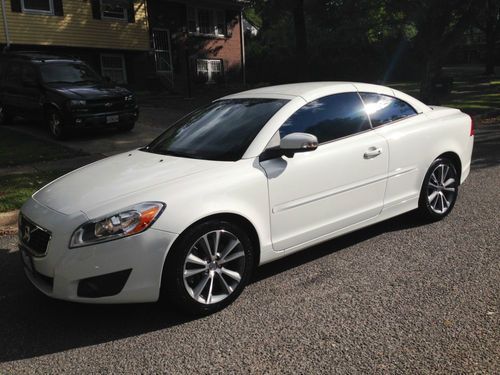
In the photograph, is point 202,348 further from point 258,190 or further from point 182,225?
point 258,190

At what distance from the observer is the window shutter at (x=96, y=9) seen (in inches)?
803

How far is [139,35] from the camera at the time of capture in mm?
22125

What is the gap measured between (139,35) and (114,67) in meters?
1.80

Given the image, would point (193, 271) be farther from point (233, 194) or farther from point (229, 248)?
point (233, 194)


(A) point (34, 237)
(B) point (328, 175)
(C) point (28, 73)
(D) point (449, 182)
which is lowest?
(D) point (449, 182)

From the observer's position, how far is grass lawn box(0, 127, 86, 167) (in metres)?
8.89

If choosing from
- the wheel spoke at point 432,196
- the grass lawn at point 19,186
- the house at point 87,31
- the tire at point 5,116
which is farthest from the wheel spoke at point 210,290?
the house at point 87,31

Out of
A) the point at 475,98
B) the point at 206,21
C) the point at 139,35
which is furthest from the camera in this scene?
the point at 206,21

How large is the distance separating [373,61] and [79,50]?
20.5 meters

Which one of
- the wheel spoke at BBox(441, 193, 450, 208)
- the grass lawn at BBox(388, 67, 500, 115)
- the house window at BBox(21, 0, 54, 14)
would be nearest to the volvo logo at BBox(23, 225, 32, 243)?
the wheel spoke at BBox(441, 193, 450, 208)

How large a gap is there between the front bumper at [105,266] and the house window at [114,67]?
64.2ft

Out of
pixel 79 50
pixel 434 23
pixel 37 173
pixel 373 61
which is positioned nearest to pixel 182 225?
pixel 37 173

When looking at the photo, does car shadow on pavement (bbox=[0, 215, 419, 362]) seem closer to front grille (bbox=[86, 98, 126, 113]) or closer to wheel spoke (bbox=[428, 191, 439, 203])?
wheel spoke (bbox=[428, 191, 439, 203])

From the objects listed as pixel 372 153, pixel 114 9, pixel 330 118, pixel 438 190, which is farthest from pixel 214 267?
pixel 114 9
